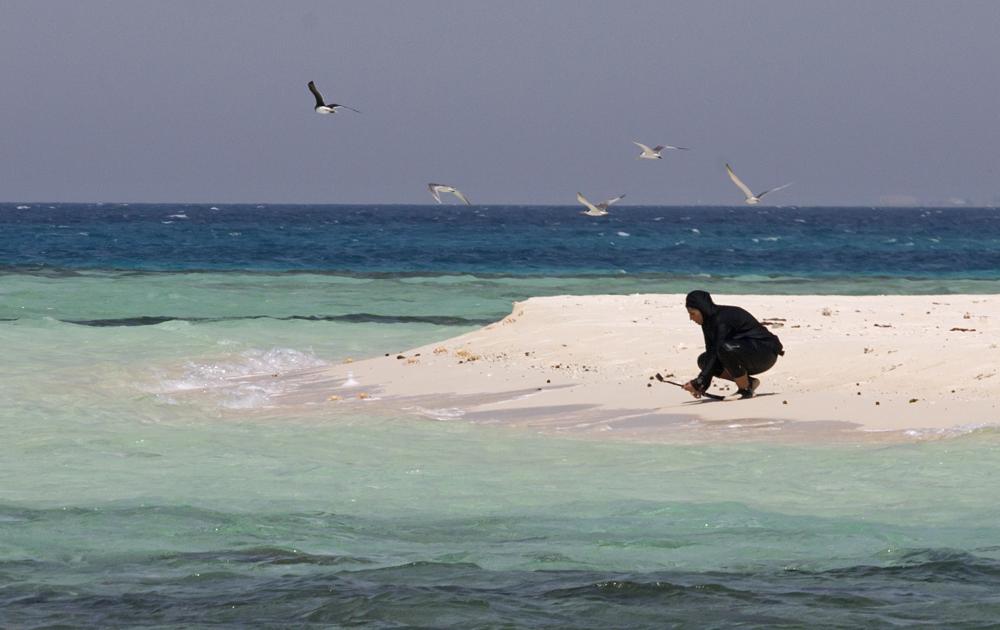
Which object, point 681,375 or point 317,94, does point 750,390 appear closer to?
point 681,375

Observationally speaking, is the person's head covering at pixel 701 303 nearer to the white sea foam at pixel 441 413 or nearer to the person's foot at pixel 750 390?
the person's foot at pixel 750 390

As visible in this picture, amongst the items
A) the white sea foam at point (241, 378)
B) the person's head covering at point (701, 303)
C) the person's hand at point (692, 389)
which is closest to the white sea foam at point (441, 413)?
the white sea foam at point (241, 378)

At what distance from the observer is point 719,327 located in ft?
46.2

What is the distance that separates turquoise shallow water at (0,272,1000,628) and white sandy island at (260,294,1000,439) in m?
0.88

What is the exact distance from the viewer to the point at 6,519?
32.9 ft

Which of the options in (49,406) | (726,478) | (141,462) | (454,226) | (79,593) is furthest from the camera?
(454,226)

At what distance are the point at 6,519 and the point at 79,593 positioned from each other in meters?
2.31

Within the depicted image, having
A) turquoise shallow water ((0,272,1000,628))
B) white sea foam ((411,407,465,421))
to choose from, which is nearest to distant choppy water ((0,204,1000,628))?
turquoise shallow water ((0,272,1000,628))

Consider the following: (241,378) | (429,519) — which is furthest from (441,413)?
(429,519)

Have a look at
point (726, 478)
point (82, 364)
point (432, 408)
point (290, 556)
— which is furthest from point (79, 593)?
point (82, 364)

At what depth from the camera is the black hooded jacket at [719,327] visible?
45.8 feet

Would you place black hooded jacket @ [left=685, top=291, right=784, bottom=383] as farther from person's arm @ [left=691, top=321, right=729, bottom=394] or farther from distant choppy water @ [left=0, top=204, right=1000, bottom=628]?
distant choppy water @ [left=0, top=204, right=1000, bottom=628]

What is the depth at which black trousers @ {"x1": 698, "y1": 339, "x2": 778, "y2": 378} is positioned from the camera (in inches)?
563

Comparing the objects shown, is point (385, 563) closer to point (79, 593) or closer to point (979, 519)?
point (79, 593)
